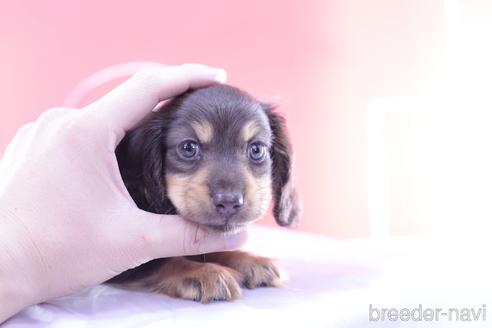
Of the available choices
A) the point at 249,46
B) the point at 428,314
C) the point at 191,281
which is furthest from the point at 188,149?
the point at 249,46

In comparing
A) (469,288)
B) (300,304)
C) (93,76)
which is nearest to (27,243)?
(300,304)

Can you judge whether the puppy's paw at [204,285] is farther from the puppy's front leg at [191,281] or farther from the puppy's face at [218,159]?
the puppy's face at [218,159]

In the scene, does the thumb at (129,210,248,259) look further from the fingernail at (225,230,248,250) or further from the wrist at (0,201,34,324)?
the wrist at (0,201,34,324)

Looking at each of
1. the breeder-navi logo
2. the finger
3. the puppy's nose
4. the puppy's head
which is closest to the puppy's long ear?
the puppy's head

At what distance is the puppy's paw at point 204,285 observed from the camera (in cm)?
141

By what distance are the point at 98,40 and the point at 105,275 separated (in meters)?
1.38

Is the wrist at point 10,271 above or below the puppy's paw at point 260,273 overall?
above

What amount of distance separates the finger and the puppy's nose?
0.32m

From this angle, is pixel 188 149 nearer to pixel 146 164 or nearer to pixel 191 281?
pixel 146 164

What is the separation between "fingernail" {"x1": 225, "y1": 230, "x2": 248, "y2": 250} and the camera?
154 centimetres

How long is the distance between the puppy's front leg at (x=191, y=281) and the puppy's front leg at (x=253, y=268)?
4 centimetres

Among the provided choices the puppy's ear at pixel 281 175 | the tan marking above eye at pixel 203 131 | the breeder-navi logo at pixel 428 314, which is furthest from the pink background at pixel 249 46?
the breeder-navi logo at pixel 428 314

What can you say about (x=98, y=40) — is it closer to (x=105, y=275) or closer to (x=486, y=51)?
(x=105, y=275)

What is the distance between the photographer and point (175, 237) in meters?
1.44
